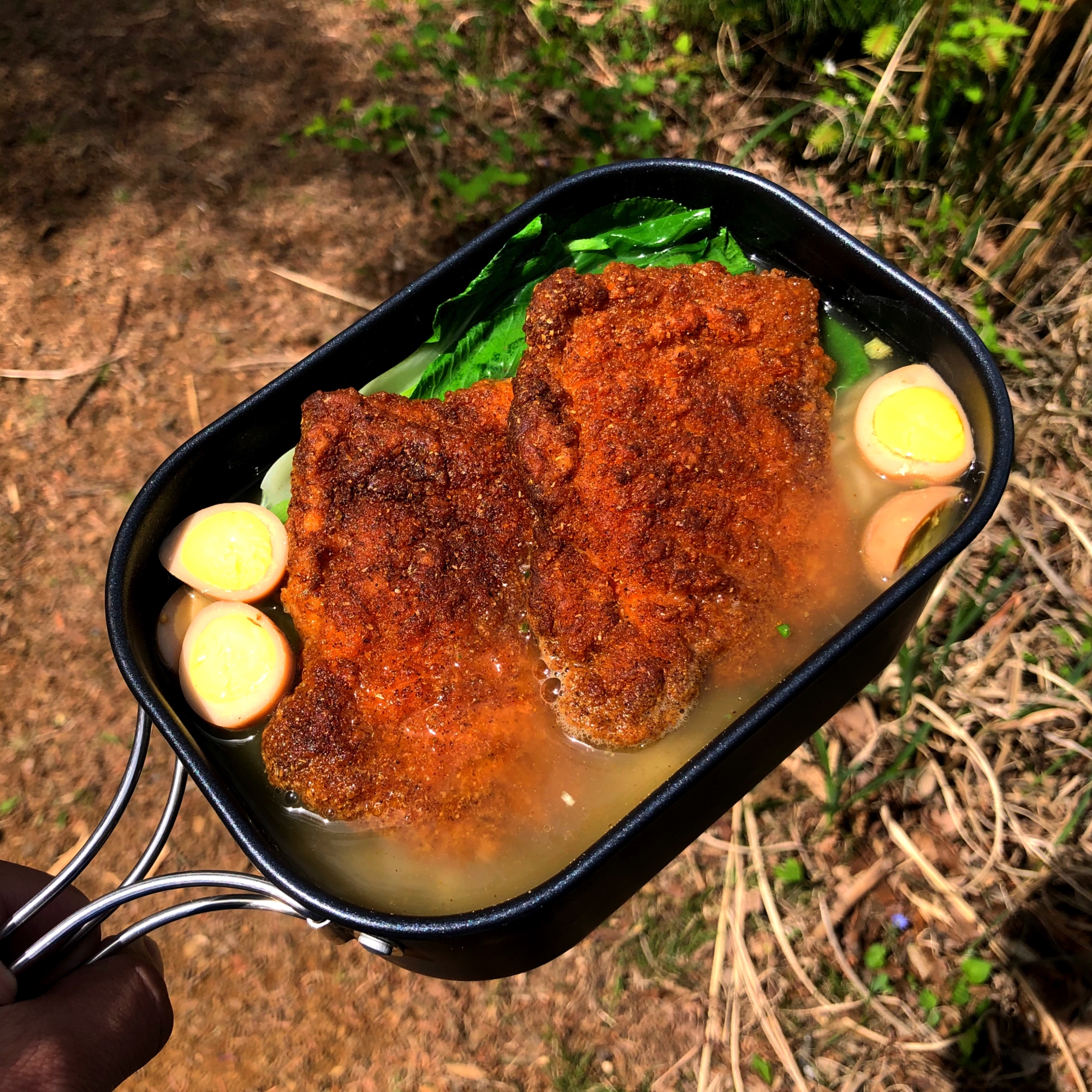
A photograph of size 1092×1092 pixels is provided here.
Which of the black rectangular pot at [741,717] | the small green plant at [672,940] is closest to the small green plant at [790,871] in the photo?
the small green plant at [672,940]

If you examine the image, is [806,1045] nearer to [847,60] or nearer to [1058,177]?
[1058,177]

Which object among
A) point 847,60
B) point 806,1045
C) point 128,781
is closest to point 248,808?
point 128,781

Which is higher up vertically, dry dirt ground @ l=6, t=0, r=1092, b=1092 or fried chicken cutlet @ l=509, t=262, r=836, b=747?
fried chicken cutlet @ l=509, t=262, r=836, b=747

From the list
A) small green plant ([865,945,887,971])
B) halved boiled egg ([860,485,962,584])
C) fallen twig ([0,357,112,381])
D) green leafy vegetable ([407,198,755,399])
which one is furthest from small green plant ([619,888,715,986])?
fallen twig ([0,357,112,381])

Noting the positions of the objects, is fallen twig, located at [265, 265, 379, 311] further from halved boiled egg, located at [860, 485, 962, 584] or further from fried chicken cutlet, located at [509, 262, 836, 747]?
halved boiled egg, located at [860, 485, 962, 584]

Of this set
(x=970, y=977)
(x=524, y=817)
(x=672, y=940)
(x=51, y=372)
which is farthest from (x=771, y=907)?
(x=51, y=372)
